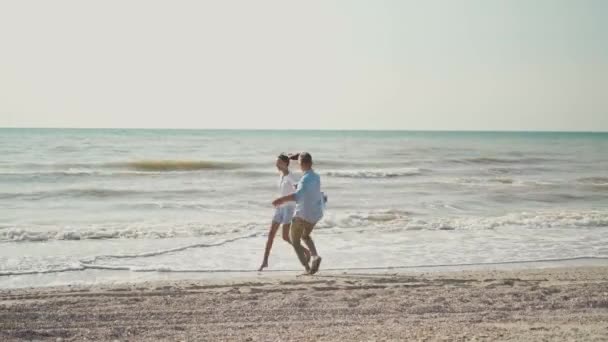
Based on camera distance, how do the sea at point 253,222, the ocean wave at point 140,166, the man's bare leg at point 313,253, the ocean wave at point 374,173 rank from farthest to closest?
1. the ocean wave at point 374,173
2. the ocean wave at point 140,166
3. the sea at point 253,222
4. the man's bare leg at point 313,253

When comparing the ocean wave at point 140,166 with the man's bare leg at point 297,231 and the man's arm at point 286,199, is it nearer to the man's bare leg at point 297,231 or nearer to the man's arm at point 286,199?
the man's bare leg at point 297,231

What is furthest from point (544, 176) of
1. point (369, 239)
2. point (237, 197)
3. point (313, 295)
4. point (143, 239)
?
point (313, 295)

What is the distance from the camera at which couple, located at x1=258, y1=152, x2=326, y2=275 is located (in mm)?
7883

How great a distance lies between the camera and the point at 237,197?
1964 cm

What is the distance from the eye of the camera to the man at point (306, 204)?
25.8 feet

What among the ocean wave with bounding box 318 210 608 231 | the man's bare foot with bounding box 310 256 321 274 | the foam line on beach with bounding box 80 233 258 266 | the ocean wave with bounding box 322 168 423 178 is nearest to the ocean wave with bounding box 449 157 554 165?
the ocean wave with bounding box 322 168 423 178

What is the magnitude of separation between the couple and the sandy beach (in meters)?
0.43

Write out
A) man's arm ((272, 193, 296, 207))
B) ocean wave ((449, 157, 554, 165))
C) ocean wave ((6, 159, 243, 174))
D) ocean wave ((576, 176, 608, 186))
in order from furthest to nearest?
ocean wave ((449, 157, 554, 165)) → ocean wave ((6, 159, 243, 174)) → ocean wave ((576, 176, 608, 186)) → man's arm ((272, 193, 296, 207))

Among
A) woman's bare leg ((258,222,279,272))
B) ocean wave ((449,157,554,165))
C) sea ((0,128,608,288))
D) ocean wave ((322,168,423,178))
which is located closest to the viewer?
woman's bare leg ((258,222,279,272))

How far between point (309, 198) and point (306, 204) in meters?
0.10

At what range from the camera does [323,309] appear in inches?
253

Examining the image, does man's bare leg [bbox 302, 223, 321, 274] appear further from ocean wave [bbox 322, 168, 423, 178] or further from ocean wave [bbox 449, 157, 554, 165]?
ocean wave [bbox 449, 157, 554, 165]

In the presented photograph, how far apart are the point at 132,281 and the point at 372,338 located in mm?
4168

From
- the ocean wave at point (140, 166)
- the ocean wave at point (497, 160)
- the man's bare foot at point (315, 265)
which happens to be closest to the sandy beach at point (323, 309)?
the man's bare foot at point (315, 265)
